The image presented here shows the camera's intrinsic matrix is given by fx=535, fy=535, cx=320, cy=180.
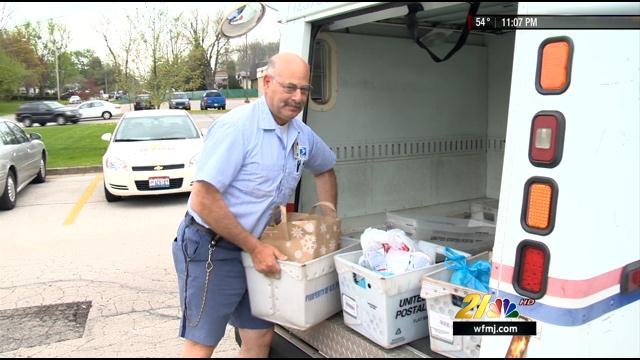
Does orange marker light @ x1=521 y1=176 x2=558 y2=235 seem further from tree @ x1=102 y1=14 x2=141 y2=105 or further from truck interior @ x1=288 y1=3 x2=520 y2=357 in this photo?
tree @ x1=102 y1=14 x2=141 y2=105

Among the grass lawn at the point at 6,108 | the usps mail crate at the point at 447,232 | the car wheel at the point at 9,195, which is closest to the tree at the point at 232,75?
the grass lawn at the point at 6,108

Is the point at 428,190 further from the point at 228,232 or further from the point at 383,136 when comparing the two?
the point at 228,232

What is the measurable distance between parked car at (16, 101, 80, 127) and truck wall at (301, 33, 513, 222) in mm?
32626

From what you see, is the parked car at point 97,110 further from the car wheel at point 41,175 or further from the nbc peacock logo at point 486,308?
the nbc peacock logo at point 486,308

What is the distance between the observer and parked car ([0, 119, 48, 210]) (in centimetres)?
882

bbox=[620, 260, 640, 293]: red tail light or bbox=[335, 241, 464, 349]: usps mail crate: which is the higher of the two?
bbox=[620, 260, 640, 293]: red tail light

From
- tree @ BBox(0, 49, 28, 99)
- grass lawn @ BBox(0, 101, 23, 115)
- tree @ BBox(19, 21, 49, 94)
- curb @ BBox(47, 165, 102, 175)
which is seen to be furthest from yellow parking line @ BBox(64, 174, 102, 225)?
tree @ BBox(19, 21, 49, 94)

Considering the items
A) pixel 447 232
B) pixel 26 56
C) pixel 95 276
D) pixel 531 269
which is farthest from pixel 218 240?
pixel 26 56

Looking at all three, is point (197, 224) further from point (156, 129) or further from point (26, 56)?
point (26, 56)

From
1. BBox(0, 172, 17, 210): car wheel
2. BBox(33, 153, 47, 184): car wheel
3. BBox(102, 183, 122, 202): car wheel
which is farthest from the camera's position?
BBox(33, 153, 47, 184): car wheel

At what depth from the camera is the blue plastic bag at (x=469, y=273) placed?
7.75ft

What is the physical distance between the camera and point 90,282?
17.5 ft

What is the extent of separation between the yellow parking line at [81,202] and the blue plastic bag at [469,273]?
700 cm

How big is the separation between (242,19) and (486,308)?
7.33 feet
